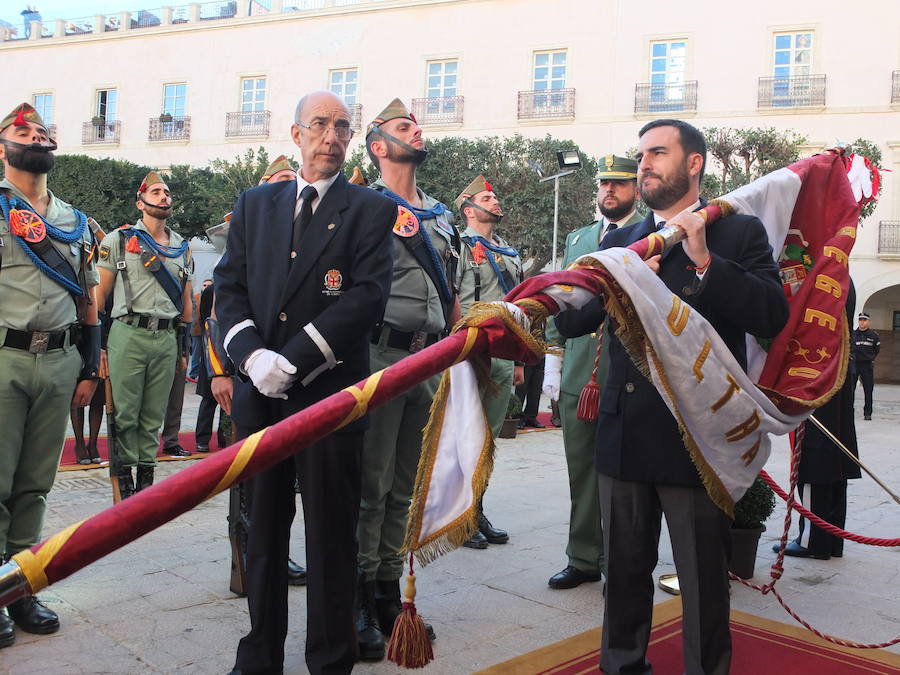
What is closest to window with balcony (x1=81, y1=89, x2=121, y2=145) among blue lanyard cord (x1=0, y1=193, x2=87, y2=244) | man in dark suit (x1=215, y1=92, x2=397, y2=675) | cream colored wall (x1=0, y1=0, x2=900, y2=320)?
cream colored wall (x1=0, y1=0, x2=900, y2=320)

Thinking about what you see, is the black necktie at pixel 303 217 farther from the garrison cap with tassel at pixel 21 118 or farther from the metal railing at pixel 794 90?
the metal railing at pixel 794 90

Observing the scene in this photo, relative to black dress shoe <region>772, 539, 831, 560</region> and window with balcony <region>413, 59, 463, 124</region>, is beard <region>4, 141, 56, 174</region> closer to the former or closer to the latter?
black dress shoe <region>772, 539, 831, 560</region>

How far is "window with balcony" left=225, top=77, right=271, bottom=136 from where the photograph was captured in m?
29.3

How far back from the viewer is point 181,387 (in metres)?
8.05

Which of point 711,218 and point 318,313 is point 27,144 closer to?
point 318,313

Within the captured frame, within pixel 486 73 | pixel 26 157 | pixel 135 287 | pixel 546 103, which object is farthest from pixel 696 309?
pixel 486 73

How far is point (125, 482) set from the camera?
18.0 feet

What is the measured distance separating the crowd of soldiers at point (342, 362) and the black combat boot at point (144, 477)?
195cm

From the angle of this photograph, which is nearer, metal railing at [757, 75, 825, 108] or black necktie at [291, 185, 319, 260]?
black necktie at [291, 185, 319, 260]

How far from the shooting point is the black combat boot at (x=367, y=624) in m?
3.29

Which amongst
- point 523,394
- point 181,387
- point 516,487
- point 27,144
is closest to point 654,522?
point 27,144

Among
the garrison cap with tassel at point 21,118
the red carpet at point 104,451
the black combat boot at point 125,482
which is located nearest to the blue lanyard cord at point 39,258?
the garrison cap with tassel at point 21,118

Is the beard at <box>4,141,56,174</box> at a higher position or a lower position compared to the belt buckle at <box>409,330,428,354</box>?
higher

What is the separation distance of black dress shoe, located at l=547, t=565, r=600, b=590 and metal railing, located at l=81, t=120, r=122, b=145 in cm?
3147
